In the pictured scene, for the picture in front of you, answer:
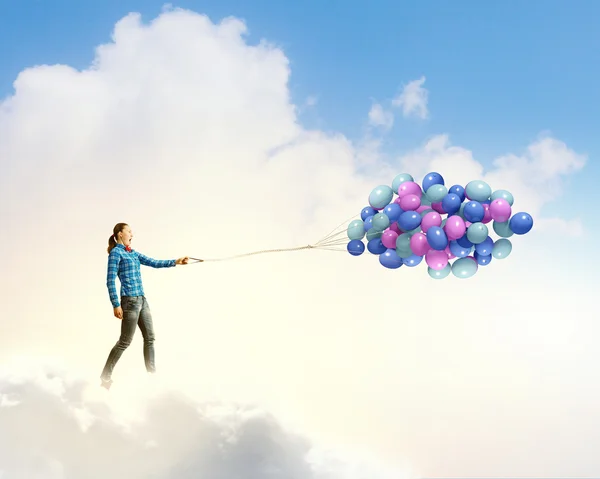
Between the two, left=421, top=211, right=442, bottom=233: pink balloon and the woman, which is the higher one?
left=421, top=211, right=442, bottom=233: pink balloon

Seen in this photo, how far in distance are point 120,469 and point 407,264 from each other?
3.12m

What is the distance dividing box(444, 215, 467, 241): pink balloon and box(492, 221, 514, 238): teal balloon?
389 mm

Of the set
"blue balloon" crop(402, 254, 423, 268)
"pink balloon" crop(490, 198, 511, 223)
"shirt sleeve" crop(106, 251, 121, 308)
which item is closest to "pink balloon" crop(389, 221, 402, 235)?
"blue balloon" crop(402, 254, 423, 268)

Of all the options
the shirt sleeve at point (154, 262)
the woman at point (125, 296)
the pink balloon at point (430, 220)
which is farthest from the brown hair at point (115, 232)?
the pink balloon at point (430, 220)

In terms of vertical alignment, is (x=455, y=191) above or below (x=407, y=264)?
above

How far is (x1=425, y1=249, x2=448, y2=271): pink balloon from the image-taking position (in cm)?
448

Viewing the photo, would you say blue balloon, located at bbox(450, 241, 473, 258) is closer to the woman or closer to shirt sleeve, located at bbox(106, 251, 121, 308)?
the woman

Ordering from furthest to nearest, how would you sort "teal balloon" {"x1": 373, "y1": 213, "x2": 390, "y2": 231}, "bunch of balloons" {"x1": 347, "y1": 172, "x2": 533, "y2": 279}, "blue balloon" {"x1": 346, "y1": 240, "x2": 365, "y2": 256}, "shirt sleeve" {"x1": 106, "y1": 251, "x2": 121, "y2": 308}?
"blue balloon" {"x1": 346, "y1": 240, "x2": 365, "y2": 256}
"teal balloon" {"x1": 373, "y1": 213, "x2": 390, "y2": 231}
"bunch of balloons" {"x1": 347, "y1": 172, "x2": 533, "y2": 279}
"shirt sleeve" {"x1": 106, "y1": 251, "x2": 121, "y2": 308}

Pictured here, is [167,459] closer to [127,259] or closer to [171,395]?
[171,395]

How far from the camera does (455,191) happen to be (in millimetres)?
4613

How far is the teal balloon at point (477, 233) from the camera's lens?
4.39m

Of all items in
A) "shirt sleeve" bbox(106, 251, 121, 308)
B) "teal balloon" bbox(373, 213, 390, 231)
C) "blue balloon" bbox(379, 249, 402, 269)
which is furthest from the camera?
"blue balloon" bbox(379, 249, 402, 269)

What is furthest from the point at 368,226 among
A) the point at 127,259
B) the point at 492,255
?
the point at 127,259

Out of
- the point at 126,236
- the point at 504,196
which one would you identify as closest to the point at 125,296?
the point at 126,236
